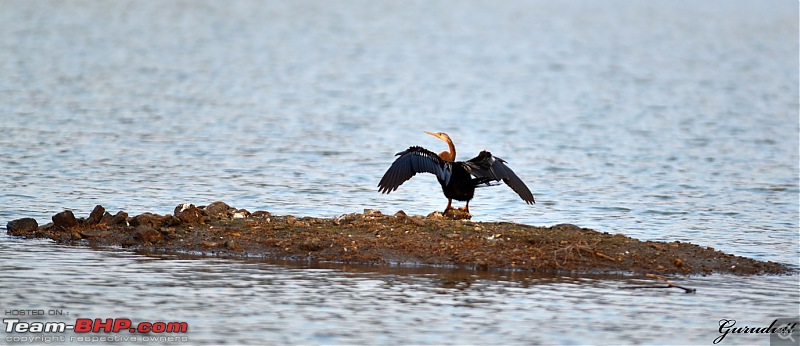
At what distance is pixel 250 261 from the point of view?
11.5 metres

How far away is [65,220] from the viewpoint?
12375 millimetres

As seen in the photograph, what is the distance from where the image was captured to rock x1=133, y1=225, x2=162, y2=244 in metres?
11.9

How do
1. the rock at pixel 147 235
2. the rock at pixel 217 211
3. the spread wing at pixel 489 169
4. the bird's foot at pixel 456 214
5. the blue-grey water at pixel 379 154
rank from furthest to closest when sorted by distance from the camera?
the bird's foot at pixel 456 214, the rock at pixel 217 211, the spread wing at pixel 489 169, the rock at pixel 147 235, the blue-grey water at pixel 379 154

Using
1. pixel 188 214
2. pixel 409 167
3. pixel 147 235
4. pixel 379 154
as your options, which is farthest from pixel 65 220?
pixel 379 154

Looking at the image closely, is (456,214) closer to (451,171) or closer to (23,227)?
(451,171)

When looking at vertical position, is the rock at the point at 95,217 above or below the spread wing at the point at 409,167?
below

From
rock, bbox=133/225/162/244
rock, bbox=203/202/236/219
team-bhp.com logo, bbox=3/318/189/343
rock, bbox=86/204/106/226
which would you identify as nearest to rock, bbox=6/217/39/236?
rock, bbox=86/204/106/226

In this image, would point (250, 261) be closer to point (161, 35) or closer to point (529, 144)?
point (529, 144)

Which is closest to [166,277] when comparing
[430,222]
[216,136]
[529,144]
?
[430,222]

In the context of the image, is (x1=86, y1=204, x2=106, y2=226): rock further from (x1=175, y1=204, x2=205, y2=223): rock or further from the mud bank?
(x1=175, y1=204, x2=205, y2=223): rock

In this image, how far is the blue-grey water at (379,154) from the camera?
9836 millimetres

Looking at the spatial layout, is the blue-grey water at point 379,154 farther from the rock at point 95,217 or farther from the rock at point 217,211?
the rock at point 217,211

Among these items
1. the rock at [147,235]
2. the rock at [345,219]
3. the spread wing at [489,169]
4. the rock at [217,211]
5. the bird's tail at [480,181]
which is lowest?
the rock at [147,235]

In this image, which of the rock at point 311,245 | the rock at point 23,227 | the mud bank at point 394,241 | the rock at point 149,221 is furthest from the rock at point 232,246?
the rock at point 23,227
